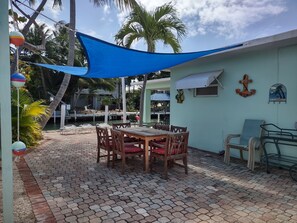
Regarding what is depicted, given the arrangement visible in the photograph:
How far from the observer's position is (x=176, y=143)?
5211mm

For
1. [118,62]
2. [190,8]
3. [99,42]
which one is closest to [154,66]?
[118,62]

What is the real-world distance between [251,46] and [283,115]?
78.4 inches

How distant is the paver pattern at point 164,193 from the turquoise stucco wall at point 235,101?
148cm

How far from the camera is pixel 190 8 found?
978cm

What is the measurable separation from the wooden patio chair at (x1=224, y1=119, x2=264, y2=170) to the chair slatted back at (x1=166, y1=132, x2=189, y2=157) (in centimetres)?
157

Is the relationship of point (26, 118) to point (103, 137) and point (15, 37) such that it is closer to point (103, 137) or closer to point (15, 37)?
point (103, 137)

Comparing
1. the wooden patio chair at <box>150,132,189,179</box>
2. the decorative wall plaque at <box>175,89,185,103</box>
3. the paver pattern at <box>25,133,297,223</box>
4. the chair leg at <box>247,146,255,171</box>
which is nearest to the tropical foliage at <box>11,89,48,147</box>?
the paver pattern at <box>25,133,297,223</box>

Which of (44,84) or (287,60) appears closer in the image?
(287,60)

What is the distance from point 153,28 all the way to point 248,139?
5527mm

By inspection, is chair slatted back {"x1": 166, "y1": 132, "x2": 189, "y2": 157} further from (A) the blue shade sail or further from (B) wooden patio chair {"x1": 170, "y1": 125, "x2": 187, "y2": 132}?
(A) the blue shade sail

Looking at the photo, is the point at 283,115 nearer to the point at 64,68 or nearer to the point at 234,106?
the point at 234,106

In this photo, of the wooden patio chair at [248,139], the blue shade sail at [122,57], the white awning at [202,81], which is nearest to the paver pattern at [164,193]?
the wooden patio chair at [248,139]

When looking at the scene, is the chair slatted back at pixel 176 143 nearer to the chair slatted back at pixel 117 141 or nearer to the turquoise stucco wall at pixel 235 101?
the chair slatted back at pixel 117 141

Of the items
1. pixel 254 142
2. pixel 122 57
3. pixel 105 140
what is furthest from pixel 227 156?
pixel 122 57
